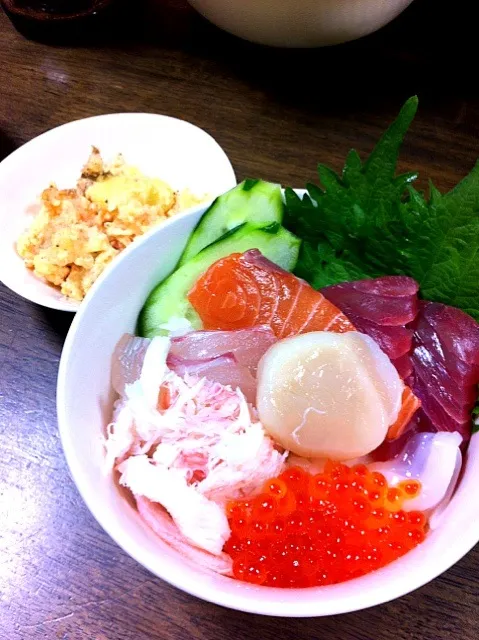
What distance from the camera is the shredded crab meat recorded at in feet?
2.81

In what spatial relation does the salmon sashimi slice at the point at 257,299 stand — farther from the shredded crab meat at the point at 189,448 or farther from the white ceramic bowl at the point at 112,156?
the white ceramic bowl at the point at 112,156

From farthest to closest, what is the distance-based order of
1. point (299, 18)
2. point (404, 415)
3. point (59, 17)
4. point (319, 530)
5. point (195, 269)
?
point (59, 17)
point (299, 18)
point (195, 269)
point (404, 415)
point (319, 530)

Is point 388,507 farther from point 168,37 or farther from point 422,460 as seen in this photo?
point 168,37

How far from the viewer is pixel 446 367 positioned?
3.28ft

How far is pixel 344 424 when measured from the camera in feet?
2.92

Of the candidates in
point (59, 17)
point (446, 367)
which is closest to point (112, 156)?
point (59, 17)

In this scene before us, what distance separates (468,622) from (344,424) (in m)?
0.49

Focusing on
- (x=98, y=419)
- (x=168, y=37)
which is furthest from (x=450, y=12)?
(x=98, y=419)

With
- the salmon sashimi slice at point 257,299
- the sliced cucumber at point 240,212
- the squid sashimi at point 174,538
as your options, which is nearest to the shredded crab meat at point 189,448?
the squid sashimi at point 174,538

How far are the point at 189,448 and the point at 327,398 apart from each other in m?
0.23

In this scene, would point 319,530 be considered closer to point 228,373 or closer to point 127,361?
point 228,373

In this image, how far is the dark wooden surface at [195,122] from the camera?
1061mm

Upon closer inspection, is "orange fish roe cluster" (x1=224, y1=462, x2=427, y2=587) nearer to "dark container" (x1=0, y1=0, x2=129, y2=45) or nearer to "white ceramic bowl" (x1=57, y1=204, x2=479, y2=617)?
"white ceramic bowl" (x1=57, y1=204, x2=479, y2=617)

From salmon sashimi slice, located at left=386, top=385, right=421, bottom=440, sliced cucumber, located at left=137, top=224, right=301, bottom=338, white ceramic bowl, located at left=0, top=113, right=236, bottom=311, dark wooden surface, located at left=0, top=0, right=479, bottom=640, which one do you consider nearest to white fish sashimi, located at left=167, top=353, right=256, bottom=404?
sliced cucumber, located at left=137, top=224, right=301, bottom=338
